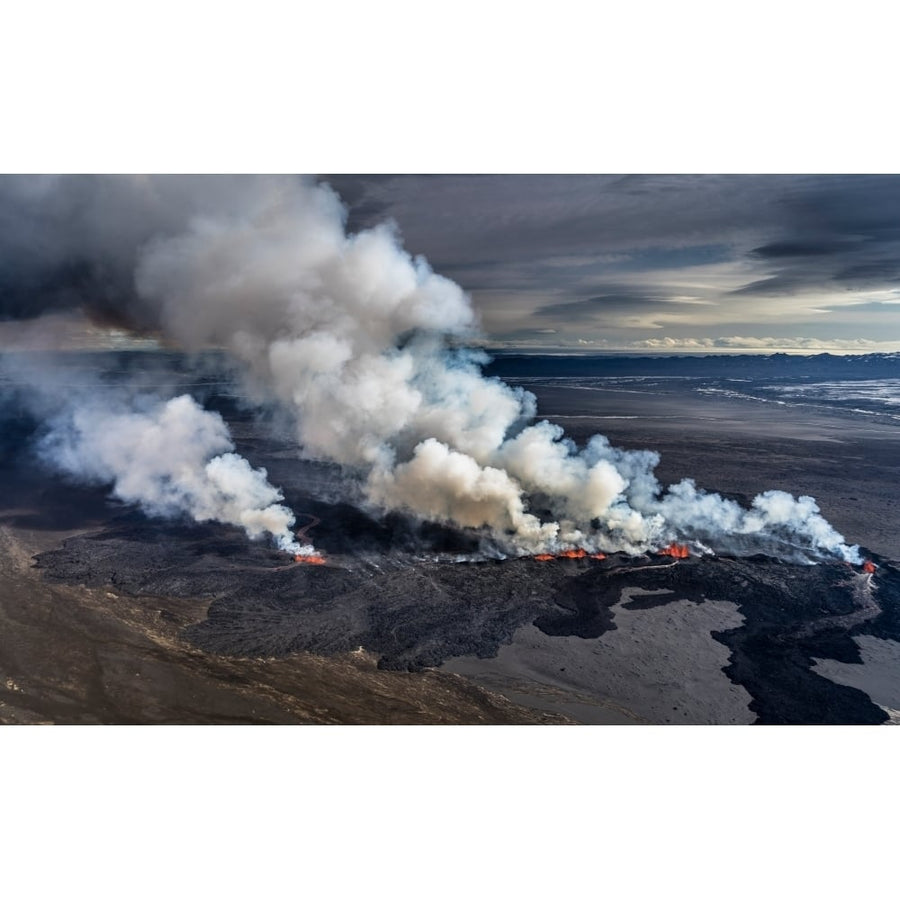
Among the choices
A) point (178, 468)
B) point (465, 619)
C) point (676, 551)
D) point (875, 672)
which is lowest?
point (465, 619)

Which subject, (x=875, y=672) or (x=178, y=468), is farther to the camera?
(x=178, y=468)

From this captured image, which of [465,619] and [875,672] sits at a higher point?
[875,672]

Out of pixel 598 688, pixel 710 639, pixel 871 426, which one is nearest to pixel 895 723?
pixel 710 639

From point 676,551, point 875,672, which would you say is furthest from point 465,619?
point 875,672

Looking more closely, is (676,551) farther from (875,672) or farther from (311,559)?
(311,559)

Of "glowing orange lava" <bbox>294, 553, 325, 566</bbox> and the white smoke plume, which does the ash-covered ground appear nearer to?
"glowing orange lava" <bbox>294, 553, 325, 566</bbox>

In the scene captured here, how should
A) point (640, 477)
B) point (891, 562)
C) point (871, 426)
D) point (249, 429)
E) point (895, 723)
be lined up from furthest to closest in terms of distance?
point (871, 426), point (249, 429), point (640, 477), point (891, 562), point (895, 723)

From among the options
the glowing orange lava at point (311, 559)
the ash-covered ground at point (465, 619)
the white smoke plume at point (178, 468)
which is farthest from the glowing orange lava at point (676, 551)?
the white smoke plume at point (178, 468)

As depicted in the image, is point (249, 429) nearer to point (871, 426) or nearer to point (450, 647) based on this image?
point (450, 647)

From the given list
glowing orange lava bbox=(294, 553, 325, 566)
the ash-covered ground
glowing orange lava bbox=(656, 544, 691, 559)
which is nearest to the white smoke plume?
glowing orange lava bbox=(294, 553, 325, 566)
